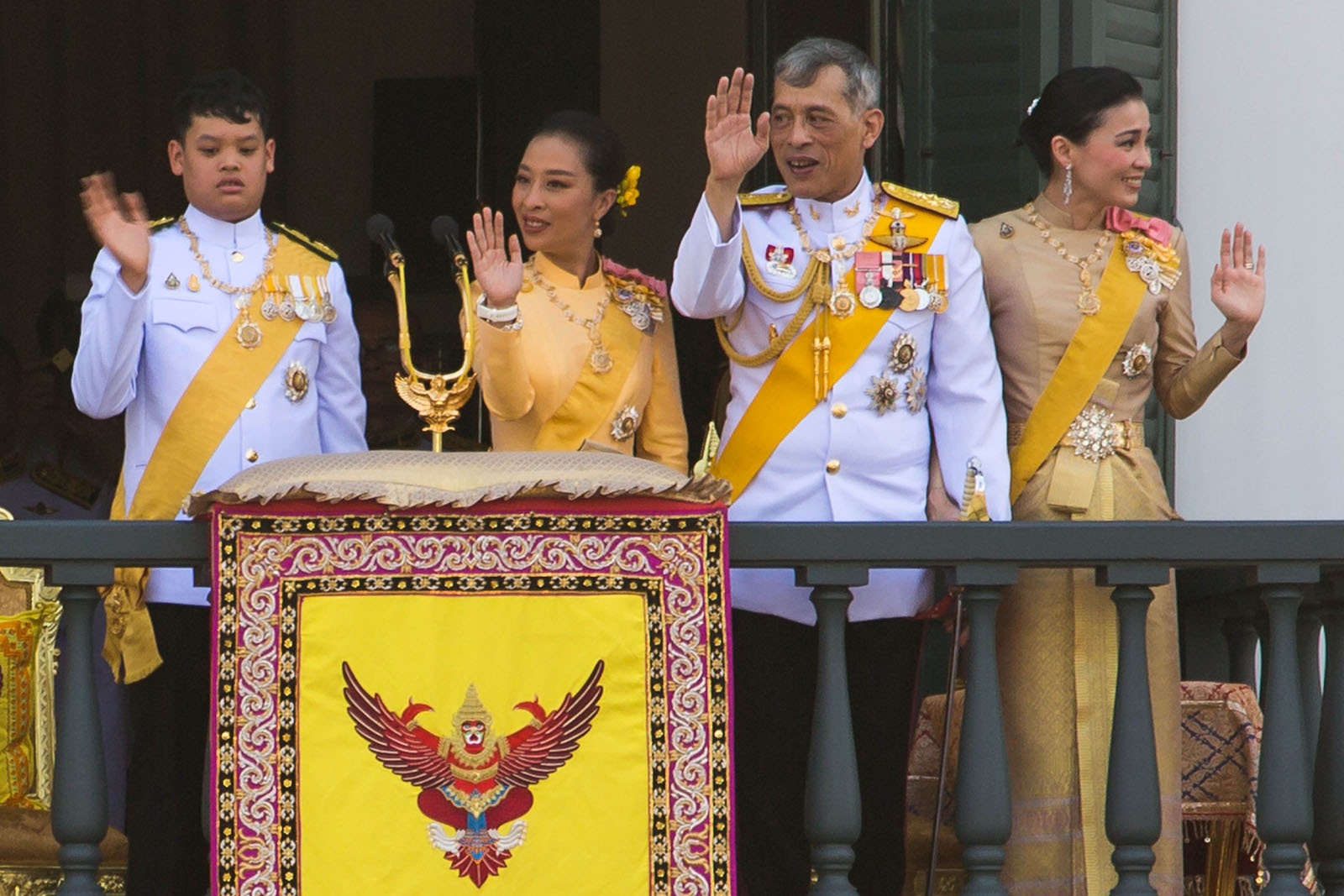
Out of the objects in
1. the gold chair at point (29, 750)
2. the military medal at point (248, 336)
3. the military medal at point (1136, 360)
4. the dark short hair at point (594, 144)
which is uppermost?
the dark short hair at point (594, 144)

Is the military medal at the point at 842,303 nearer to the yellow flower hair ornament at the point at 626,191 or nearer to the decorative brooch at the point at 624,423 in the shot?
the decorative brooch at the point at 624,423

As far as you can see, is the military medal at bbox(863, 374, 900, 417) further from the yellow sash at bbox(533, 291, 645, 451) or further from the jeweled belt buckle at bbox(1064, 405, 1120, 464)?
the yellow sash at bbox(533, 291, 645, 451)

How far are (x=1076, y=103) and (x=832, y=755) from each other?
140cm

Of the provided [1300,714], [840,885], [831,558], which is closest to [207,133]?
[831,558]

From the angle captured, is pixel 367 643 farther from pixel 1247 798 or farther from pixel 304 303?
pixel 1247 798

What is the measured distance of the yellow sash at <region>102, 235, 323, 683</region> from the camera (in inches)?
161

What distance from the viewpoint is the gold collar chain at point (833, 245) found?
4164 mm

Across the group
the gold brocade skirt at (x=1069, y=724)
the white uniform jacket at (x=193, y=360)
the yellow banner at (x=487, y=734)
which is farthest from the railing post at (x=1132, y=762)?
the white uniform jacket at (x=193, y=360)

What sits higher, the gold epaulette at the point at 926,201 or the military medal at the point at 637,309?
the gold epaulette at the point at 926,201

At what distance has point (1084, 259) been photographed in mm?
4238

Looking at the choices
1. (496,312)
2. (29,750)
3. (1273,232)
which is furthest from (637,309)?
→ (1273,232)

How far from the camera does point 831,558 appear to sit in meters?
3.68

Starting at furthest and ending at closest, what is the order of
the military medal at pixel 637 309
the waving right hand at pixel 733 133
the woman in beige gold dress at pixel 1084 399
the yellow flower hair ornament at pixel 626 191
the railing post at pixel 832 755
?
the yellow flower hair ornament at pixel 626 191 → the military medal at pixel 637 309 → the woman in beige gold dress at pixel 1084 399 → the waving right hand at pixel 733 133 → the railing post at pixel 832 755

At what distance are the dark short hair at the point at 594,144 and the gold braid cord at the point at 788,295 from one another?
17.6 inches
